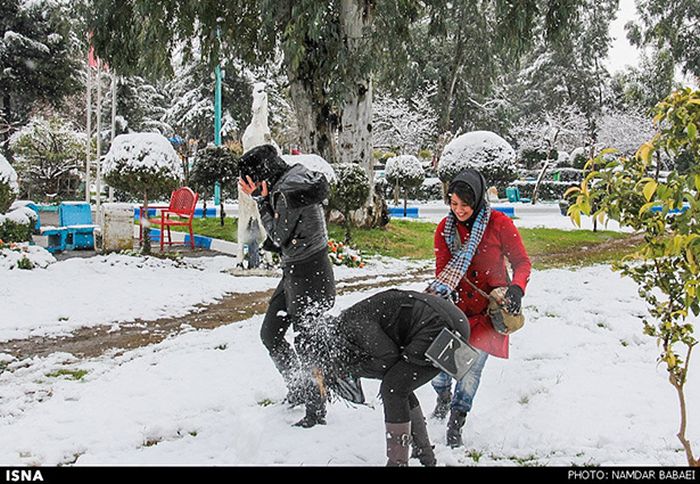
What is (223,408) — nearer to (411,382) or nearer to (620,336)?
(411,382)

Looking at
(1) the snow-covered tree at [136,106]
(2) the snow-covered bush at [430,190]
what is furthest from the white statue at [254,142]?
(2) the snow-covered bush at [430,190]

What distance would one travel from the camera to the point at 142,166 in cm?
1149

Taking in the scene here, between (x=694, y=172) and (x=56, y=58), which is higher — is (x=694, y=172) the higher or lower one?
the lower one

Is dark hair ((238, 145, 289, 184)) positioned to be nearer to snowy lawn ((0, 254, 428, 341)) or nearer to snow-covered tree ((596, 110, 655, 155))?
snowy lawn ((0, 254, 428, 341))

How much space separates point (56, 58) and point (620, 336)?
22998 mm

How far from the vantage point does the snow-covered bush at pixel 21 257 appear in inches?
358

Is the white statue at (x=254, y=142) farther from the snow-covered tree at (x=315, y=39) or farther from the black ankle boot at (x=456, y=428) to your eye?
the black ankle boot at (x=456, y=428)

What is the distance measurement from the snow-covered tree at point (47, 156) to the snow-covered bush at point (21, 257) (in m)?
15.4

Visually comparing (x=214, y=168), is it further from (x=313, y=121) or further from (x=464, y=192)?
(x=464, y=192)

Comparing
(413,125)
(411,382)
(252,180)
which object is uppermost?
(413,125)

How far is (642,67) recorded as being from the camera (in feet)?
98.9

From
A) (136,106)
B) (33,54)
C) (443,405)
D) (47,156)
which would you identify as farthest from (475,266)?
(136,106)

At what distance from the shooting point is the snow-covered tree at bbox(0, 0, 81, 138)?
77.1 feet

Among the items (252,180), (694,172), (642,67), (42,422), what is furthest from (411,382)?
(642,67)
